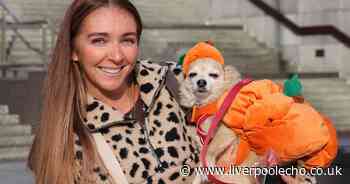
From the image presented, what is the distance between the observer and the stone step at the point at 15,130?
35.5 ft

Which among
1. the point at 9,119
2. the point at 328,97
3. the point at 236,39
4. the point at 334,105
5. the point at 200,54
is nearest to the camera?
the point at 200,54

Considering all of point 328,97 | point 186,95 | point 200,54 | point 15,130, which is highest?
point 200,54

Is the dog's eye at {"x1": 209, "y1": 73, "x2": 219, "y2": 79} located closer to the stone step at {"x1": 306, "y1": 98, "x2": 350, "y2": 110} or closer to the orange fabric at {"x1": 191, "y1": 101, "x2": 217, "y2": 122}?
the orange fabric at {"x1": 191, "y1": 101, "x2": 217, "y2": 122}

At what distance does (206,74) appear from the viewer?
11.5ft

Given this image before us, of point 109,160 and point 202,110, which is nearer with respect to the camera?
point 109,160

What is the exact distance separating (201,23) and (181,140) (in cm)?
1551

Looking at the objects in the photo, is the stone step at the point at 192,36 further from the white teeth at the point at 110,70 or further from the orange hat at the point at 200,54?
the white teeth at the point at 110,70

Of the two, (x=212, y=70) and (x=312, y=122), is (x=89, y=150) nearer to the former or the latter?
(x=312, y=122)

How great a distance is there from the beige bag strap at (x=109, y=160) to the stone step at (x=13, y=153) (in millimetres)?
8027

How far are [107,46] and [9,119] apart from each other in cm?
896

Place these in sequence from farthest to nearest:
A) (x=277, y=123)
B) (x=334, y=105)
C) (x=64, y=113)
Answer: (x=334, y=105)
(x=277, y=123)
(x=64, y=113)

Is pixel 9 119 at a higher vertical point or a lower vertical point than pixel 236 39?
lower

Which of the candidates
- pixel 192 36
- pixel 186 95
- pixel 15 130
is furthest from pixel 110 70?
pixel 192 36

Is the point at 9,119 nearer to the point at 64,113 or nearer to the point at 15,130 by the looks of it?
the point at 15,130
